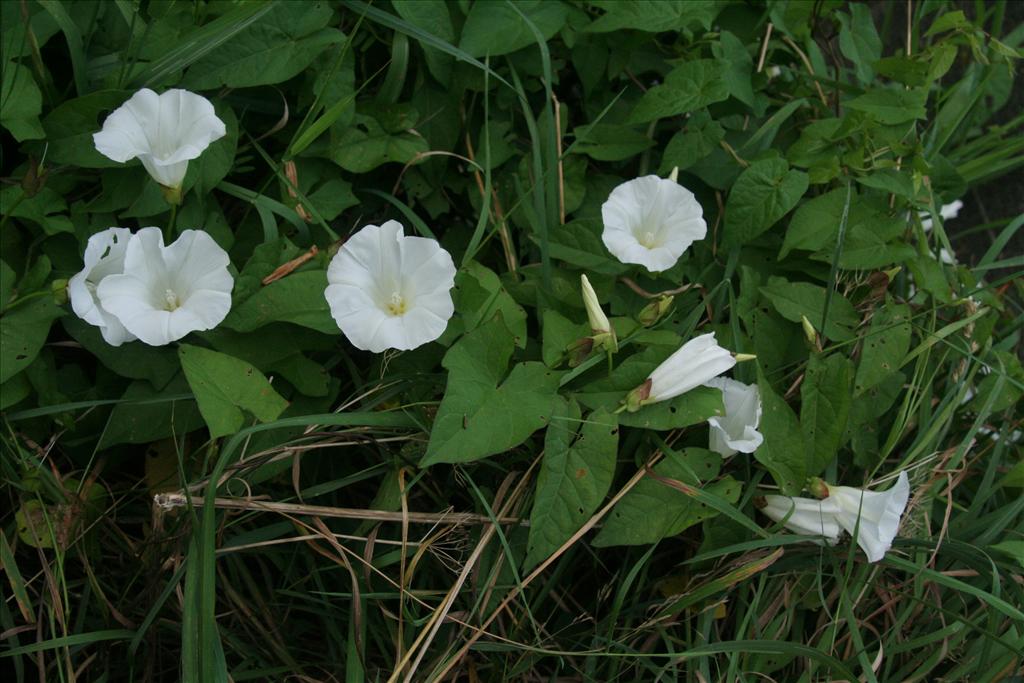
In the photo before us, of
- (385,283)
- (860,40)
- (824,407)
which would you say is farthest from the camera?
(860,40)

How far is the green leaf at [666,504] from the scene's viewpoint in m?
1.48

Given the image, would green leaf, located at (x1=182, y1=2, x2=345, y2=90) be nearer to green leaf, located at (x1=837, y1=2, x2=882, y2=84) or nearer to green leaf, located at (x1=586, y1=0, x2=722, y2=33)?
green leaf, located at (x1=586, y1=0, x2=722, y2=33)

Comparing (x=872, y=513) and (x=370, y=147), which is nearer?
(x=872, y=513)

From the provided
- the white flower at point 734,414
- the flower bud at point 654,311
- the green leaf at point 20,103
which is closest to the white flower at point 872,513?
the white flower at point 734,414

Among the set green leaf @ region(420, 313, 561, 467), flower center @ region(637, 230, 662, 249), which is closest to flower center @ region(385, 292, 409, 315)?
green leaf @ region(420, 313, 561, 467)

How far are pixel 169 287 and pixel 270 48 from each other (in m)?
0.52

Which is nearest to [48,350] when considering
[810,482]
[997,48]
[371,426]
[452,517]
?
[371,426]

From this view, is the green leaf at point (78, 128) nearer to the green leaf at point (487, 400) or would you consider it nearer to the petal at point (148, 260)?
the petal at point (148, 260)

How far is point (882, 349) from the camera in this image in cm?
170

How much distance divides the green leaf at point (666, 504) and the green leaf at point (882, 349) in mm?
372

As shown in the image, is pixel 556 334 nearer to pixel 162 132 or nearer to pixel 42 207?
pixel 162 132

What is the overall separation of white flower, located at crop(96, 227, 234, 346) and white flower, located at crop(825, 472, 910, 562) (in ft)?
3.68

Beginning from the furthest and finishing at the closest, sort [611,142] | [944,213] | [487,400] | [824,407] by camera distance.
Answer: [944,213], [611,142], [824,407], [487,400]

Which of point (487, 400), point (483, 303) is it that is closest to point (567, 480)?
point (487, 400)
